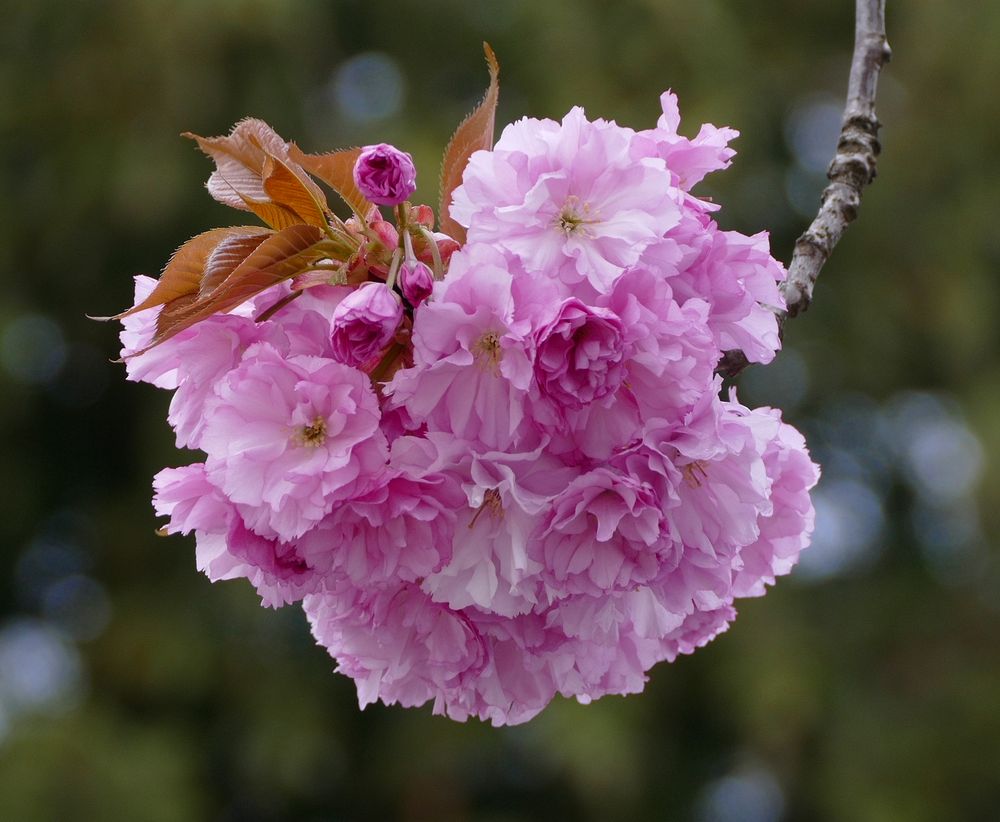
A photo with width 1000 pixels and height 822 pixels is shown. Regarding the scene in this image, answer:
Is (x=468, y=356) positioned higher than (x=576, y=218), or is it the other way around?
(x=576, y=218)

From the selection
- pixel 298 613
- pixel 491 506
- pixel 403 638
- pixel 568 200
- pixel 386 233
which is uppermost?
pixel 568 200

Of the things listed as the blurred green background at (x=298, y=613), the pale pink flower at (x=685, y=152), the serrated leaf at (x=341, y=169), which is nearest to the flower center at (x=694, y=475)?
the pale pink flower at (x=685, y=152)

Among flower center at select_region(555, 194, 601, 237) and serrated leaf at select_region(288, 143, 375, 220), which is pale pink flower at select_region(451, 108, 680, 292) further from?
serrated leaf at select_region(288, 143, 375, 220)

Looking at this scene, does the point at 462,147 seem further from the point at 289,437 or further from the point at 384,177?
the point at 289,437

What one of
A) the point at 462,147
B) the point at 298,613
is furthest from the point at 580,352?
the point at 298,613

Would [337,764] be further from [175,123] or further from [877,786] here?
[175,123]

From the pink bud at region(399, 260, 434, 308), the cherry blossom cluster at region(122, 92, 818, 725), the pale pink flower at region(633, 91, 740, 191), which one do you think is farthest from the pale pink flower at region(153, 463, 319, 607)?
the pale pink flower at region(633, 91, 740, 191)
